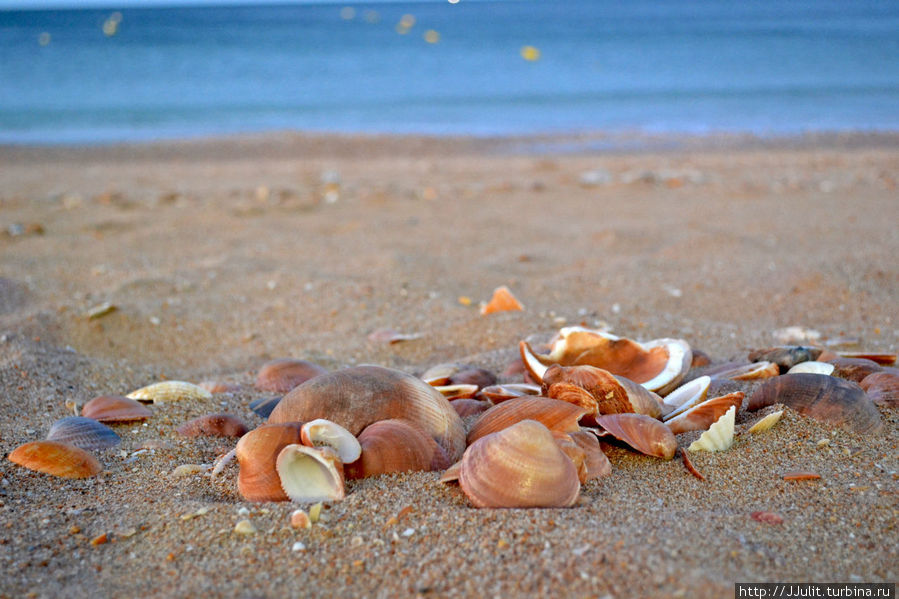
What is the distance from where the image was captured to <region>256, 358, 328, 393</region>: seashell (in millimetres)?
2627

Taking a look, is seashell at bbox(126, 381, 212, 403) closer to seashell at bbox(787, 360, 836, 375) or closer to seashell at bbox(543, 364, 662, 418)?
seashell at bbox(543, 364, 662, 418)

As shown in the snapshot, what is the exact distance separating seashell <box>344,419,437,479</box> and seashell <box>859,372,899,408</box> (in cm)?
139

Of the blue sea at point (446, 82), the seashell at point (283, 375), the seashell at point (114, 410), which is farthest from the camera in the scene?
the blue sea at point (446, 82)

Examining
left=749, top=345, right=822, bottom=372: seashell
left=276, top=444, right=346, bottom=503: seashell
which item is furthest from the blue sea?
left=276, top=444, right=346, bottom=503: seashell

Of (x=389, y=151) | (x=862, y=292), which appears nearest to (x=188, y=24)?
(x=389, y=151)

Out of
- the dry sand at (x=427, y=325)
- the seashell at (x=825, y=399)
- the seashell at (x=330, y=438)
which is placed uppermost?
the seashell at (x=330, y=438)

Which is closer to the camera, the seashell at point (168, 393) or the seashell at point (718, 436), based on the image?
the seashell at point (718, 436)

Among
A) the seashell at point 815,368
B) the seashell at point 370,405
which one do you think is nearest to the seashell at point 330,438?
the seashell at point 370,405

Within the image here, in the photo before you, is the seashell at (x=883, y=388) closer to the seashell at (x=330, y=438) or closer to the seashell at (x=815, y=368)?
the seashell at (x=815, y=368)

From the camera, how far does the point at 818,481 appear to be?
1.76 meters

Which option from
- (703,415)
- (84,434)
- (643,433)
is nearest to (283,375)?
(84,434)

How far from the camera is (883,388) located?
2.18 meters

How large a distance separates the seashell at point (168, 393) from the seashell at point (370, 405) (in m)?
0.69

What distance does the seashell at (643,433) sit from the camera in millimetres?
1898
